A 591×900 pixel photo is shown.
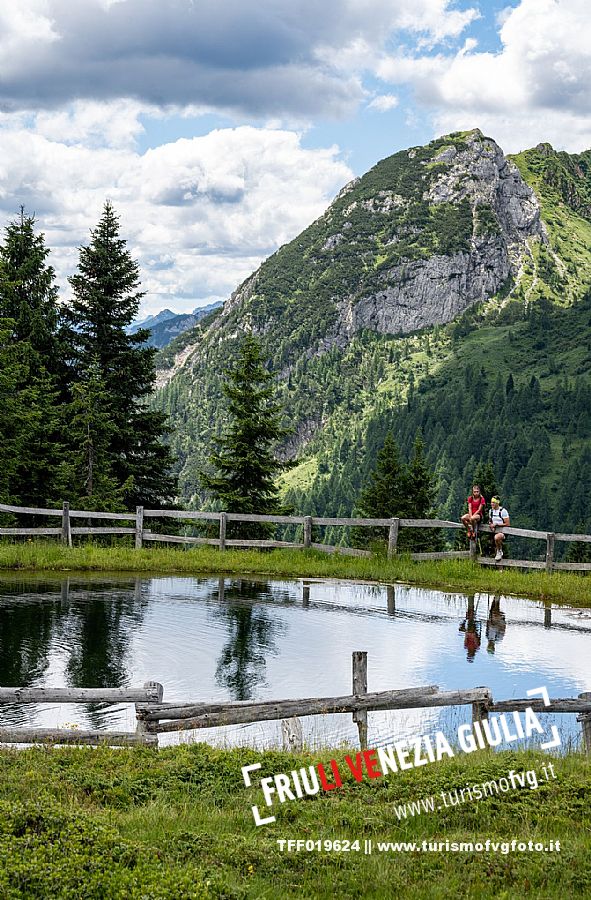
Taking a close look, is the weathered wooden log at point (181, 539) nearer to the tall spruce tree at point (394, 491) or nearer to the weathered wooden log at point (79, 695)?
the weathered wooden log at point (79, 695)

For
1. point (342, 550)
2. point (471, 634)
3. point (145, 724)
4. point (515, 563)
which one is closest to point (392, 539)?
point (342, 550)

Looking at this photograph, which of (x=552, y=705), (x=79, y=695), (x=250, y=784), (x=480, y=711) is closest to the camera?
(x=250, y=784)

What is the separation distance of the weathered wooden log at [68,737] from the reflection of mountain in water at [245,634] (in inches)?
144

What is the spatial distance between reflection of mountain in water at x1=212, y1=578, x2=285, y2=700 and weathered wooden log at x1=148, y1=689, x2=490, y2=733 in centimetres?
350

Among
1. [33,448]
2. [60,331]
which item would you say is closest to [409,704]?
[33,448]

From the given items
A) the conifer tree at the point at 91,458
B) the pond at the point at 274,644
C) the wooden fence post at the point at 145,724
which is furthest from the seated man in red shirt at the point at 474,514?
the wooden fence post at the point at 145,724

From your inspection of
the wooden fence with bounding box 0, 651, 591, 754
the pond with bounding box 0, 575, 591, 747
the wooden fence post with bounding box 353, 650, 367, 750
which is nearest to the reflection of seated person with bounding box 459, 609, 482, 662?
the pond with bounding box 0, 575, 591, 747

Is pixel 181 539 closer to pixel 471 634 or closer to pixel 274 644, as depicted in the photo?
pixel 274 644

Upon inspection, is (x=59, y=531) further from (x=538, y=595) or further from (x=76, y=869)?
Result: (x=76, y=869)

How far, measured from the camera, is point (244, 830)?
8086 millimetres

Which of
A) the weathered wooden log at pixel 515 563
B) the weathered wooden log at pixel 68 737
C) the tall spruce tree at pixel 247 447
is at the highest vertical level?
the tall spruce tree at pixel 247 447

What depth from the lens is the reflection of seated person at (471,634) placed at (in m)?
17.6

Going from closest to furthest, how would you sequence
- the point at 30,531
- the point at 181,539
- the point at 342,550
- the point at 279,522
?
the point at 279,522 < the point at 30,531 < the point at 342,550 < the point at 181,539

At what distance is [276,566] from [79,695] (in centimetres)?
1719
